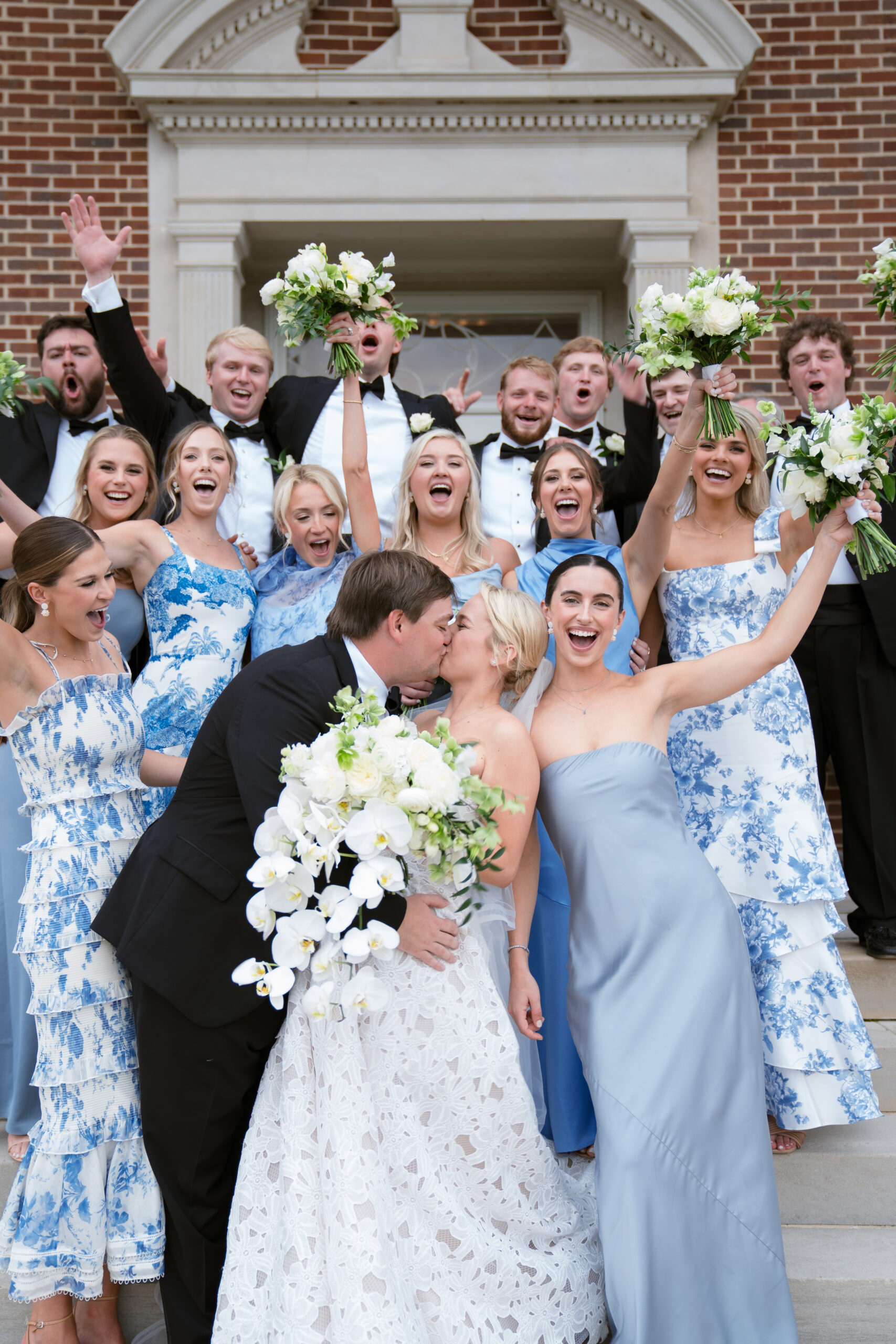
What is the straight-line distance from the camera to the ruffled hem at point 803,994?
3.41 m

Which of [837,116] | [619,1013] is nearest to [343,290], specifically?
[619,1013]

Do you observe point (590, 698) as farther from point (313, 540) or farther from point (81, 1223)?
point (81, 1223)

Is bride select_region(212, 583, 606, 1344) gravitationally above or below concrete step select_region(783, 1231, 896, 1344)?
above

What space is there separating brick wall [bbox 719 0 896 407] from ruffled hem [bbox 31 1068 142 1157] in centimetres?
520

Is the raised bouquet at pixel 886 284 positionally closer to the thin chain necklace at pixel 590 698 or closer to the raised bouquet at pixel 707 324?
the raised bouquet at pixel 707 324

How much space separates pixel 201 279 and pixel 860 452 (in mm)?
4415

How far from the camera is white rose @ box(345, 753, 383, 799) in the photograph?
2.37m

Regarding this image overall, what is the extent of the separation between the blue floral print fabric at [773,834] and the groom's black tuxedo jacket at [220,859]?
1.44 meters

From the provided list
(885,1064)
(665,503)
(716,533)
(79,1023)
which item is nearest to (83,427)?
(665,503)

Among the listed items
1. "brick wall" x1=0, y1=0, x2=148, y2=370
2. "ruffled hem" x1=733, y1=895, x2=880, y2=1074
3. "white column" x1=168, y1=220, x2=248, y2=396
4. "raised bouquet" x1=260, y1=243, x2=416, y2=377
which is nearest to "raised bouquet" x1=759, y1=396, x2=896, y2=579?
"ruffled hem" x1=733, y1=895, x2=880, y2=1074

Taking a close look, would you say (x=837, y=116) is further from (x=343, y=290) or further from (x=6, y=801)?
(x=6, y=801)

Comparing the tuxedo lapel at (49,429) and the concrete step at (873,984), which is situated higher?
the tuxedo lapel at (49,429)

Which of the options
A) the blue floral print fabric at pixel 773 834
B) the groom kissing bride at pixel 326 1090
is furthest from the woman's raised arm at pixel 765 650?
the groom kissing bride at pixel 326 1090

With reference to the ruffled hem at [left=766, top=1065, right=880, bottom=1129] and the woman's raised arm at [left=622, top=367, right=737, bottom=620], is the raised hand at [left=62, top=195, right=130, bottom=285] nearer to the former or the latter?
the woman's raised arm at [left=622, top=367, right=737, bottom=620]
